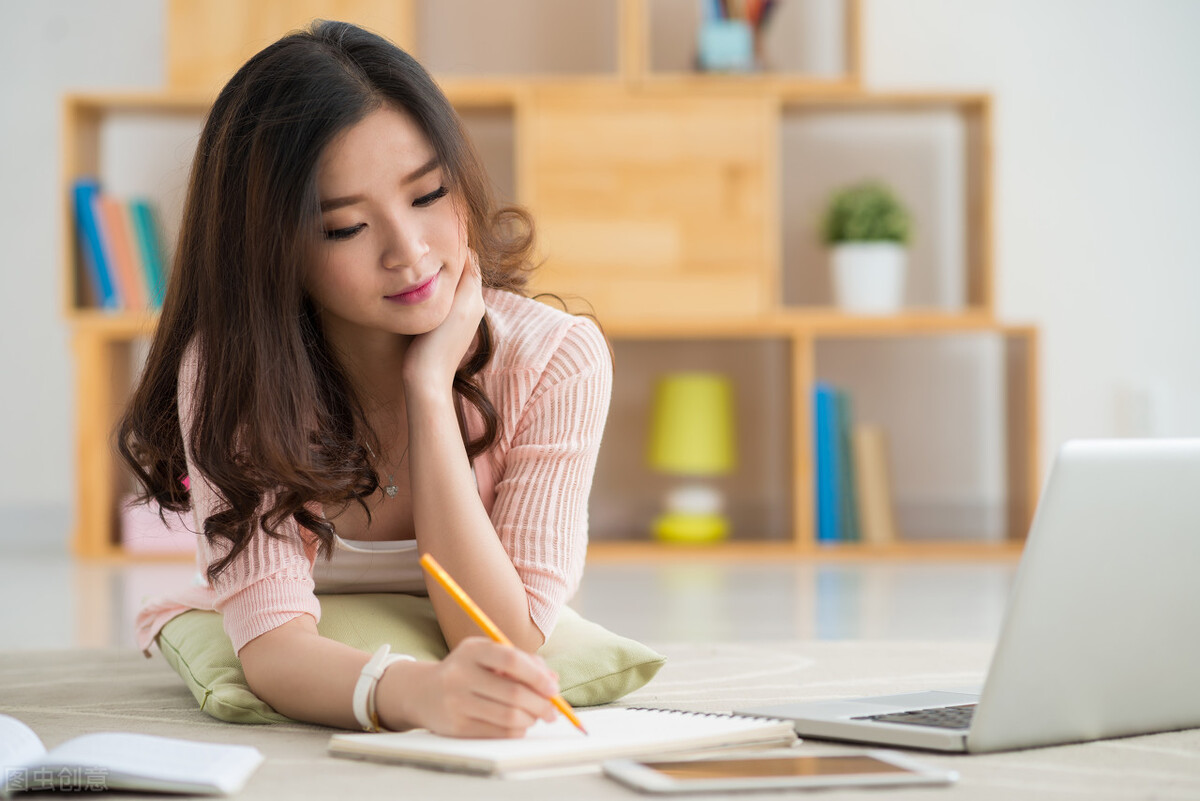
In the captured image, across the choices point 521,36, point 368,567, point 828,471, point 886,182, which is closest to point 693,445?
point 828,471

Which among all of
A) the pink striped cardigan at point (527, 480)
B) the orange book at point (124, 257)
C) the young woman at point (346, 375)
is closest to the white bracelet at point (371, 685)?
the young woman at point (346, 375)

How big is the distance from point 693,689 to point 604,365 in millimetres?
355

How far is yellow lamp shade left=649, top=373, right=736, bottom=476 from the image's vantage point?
343 cm

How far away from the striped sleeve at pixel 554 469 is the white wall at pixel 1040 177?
8.51 ft

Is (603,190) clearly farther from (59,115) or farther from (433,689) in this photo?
(433,689)

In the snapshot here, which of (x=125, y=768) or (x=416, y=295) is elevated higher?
(x=416, y=295)

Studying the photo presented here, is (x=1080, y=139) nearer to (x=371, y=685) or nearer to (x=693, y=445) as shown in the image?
(x=693, y=445)

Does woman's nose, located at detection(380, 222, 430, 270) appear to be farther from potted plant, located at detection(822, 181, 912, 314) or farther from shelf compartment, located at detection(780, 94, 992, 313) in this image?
shelf compartment, located at detection(780, 94, 992, 313)

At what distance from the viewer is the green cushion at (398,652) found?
1246 mm

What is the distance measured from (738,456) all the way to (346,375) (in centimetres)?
248

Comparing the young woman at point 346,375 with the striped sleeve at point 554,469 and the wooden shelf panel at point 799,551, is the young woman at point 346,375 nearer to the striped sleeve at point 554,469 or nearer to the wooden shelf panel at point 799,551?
the striped sleeve at point 554,469

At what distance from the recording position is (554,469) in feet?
4.23

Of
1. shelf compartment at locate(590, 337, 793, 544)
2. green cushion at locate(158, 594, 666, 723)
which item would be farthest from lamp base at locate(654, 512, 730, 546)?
green cushion at locate(158, 594, 666, 723)

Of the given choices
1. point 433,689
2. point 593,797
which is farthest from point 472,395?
point 593,797
